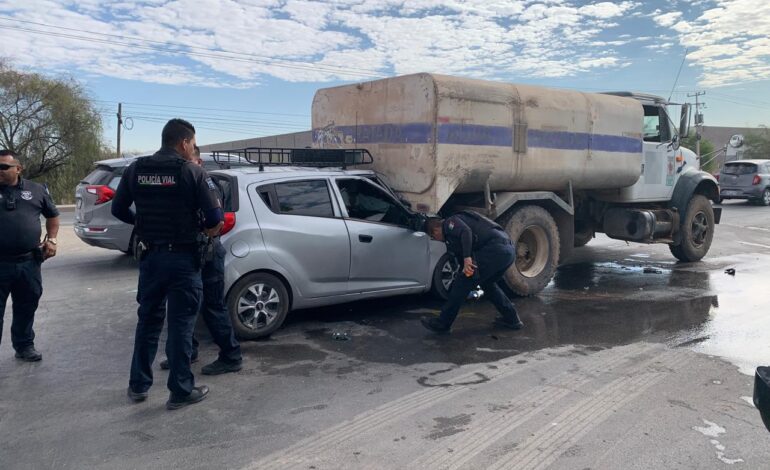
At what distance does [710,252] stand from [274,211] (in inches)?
355

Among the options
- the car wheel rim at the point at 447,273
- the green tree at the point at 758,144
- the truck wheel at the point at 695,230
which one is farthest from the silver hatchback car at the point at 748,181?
the green tree at the point at 758,144

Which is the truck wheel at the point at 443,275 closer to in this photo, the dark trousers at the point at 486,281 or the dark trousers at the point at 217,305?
the dark trousers at the point at 486,281

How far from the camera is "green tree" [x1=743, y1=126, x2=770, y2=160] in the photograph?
52.2 m

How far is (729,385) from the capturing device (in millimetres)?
4488

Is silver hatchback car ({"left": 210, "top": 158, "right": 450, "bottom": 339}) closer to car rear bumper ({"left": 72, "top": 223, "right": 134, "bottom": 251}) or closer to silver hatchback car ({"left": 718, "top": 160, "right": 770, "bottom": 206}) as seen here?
car rear bumper ({"left": 72, "top": 223, "right": 134, "bottom": 251})

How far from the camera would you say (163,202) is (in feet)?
13.1

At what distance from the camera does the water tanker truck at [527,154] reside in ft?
21.6

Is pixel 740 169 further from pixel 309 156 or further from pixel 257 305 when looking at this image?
pixel 257 305

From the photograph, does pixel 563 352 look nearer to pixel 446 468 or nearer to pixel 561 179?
pixel 446 468

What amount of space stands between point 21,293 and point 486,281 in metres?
4.12

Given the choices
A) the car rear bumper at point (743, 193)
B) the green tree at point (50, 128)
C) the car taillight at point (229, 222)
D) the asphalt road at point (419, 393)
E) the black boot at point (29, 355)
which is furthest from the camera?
the green tree at point (50, 128)

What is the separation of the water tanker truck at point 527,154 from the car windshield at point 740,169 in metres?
14.5

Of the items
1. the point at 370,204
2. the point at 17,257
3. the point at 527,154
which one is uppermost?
the point at 527,154

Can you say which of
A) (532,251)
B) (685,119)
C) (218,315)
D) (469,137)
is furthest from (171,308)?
(685,119)
